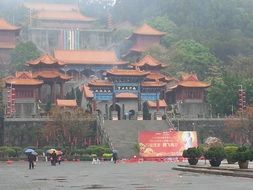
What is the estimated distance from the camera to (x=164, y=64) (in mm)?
69562

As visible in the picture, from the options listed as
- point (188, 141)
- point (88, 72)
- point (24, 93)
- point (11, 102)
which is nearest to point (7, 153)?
point (11, 102)

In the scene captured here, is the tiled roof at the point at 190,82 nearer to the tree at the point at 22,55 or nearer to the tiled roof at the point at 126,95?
the tiled roof at the point at 126,95

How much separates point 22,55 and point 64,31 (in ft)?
58.4

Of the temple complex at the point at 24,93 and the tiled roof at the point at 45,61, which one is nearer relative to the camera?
the temple complex at the point at 24,93

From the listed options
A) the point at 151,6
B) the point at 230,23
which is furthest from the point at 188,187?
the point at 151,6

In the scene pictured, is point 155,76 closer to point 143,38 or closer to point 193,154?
point 143,38

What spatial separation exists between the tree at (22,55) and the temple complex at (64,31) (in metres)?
12.2

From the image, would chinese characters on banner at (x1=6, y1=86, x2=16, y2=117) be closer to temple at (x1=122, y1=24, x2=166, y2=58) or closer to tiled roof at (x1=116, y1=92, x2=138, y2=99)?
tiled roof at (x1=116, y1=92, x2=138, y2=99)

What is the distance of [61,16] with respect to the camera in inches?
3652

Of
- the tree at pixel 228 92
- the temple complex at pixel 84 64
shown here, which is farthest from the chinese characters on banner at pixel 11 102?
the tree at pixel 228 92

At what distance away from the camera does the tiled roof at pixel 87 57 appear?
70250 millimetres

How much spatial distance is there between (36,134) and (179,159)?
54.2ft

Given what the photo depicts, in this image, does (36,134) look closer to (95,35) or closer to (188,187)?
(188,187)

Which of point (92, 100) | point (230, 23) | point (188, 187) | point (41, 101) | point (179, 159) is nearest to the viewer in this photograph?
point (188, 187)
